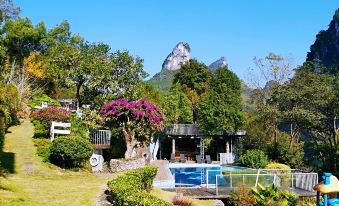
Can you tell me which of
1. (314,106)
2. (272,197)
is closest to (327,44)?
(314,106)

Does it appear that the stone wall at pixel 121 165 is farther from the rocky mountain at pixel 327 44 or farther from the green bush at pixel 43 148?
the rocky mountain at pixel 327 44

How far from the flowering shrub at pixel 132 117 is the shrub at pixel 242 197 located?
21.1 ft

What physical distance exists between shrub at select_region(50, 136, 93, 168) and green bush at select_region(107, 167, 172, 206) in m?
3.60

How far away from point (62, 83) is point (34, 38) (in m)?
15.3

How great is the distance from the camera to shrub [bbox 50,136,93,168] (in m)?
17.4

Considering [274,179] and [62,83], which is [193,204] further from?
[62,83]

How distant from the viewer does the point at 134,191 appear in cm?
1127

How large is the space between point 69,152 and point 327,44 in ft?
333

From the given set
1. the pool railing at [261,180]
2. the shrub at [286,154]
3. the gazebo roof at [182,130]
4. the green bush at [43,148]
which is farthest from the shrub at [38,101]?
the pool railing at [261,180]

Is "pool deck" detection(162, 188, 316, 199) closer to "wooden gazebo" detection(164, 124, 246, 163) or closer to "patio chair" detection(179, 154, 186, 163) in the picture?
"patio chair" detection(179, 154, 186, 163)

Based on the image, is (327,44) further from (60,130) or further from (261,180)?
(60,130)

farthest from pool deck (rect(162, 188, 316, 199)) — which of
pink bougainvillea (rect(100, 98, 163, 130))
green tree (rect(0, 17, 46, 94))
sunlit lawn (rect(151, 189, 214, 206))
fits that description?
green tree (rect(0, 17, 46, 94))

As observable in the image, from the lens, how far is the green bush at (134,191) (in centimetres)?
1011

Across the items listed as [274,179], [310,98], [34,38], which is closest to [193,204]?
[274,179]
